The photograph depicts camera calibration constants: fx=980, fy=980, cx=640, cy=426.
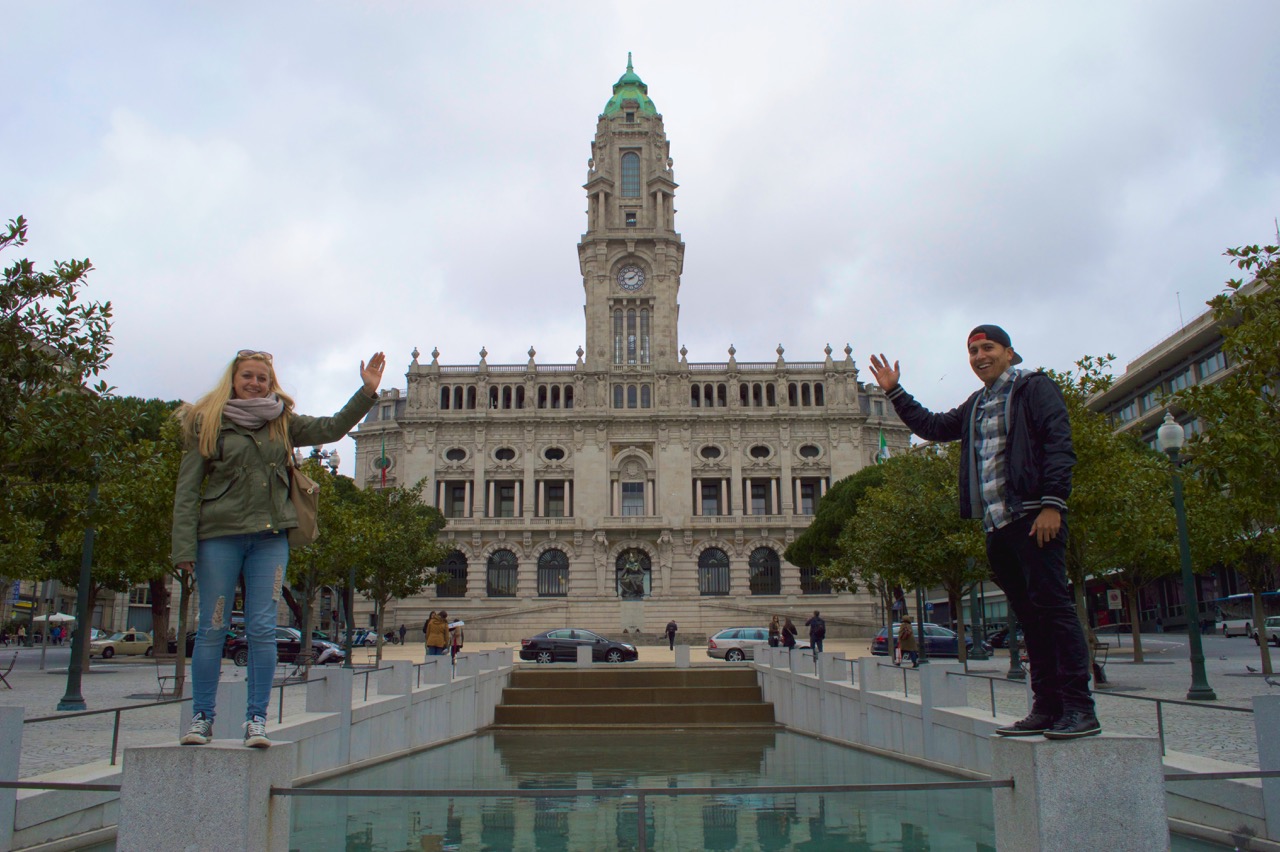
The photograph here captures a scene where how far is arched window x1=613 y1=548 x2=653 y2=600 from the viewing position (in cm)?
6512

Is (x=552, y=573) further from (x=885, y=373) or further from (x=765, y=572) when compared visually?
(x=885, y=373)

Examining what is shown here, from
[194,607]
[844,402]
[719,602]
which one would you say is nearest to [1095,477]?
[719,602]

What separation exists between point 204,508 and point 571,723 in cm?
1861

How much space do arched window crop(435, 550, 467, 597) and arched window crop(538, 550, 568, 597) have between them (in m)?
5.12

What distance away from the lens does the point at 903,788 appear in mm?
4699

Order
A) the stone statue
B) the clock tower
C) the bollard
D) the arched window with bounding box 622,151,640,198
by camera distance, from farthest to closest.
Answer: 1. the arched window with bounding box 622,151,640,198
2. the clock tower
3. the stone statue
4. the bollard

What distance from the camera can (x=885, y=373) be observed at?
275 inches

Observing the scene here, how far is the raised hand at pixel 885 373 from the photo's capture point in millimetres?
6812

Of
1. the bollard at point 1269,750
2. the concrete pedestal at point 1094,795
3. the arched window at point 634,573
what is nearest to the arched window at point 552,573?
the arched window at point 634,573

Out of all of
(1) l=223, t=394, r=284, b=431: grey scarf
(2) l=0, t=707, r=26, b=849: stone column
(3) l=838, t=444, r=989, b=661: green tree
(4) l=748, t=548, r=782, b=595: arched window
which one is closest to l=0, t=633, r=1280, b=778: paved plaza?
(2) l=0, t=707, r=26, b=849: stone column

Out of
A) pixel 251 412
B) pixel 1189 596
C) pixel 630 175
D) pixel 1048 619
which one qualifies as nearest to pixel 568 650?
pixel 1189 596

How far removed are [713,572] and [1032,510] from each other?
6118 centimetres

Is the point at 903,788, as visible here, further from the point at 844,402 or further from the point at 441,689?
the point at 844,402

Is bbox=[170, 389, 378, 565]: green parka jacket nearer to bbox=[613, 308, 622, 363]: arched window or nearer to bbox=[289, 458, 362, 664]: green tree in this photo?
bbox=[289, 458, 362, 664]: green tree
